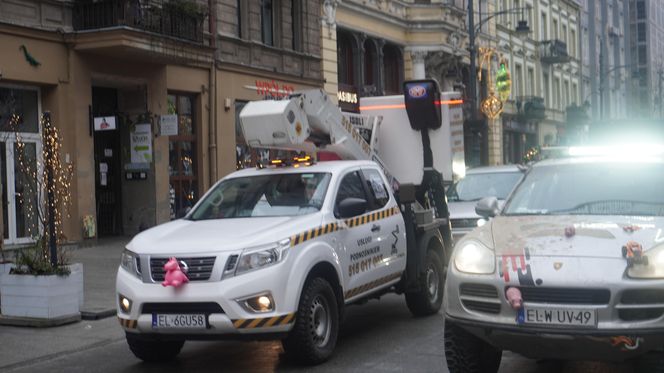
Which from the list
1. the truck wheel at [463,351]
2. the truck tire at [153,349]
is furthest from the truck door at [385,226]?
the truck wheel at [463,351]

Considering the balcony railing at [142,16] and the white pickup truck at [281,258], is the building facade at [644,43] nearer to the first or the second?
the balcony railing at [142,16]

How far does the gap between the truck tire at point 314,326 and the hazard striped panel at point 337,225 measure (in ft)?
1.27

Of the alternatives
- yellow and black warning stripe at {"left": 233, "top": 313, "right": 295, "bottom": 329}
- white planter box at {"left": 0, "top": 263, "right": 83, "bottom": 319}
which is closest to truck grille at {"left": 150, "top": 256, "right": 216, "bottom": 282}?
yellow and black warning stripe at {"left": 233, "top": 313, "right": 295, "bottom": 329}

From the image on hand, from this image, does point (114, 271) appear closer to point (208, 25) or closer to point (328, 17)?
point (208, 25)

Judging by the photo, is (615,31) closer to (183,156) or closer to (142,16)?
(183,156)

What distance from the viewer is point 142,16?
58.9ft

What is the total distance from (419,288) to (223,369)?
9.51ft

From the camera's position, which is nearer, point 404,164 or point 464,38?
point 404,164

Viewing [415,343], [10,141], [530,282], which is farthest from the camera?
[10,141]

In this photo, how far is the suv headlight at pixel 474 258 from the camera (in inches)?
232

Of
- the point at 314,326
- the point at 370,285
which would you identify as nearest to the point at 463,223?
the point at 370,285

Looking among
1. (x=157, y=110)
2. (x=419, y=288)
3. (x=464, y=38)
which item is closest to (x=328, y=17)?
(x=157, y=110)

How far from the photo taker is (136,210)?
20.2m

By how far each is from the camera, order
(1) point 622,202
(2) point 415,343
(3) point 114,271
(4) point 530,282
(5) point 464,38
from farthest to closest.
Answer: (5) point 464,38
(3) point 114,271
(2) point 415,343
(1) point 622,202
(4) point 530,282
